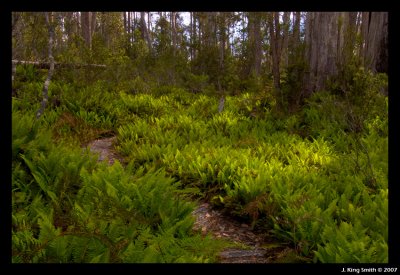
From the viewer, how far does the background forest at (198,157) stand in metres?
3.57

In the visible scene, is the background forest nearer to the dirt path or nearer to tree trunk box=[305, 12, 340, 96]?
tree trunk box=[305, 12, 340, 96]

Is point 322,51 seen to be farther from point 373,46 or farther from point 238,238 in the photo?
point 238,238

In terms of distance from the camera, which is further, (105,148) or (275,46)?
(275,46)

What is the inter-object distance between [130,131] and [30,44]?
11.1 feet

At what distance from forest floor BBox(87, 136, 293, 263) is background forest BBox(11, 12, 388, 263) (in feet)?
0.47

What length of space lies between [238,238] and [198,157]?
2.13 m

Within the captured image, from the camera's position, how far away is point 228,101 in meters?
12.5

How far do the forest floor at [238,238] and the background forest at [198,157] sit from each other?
0.14m

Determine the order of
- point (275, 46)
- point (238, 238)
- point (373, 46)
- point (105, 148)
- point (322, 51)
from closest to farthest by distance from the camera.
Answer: point (238, 238)
point (105, 148)
point (373, 46)
point (322, 51)
point (275, 46)

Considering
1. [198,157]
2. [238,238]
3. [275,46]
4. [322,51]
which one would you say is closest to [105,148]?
[198,157]

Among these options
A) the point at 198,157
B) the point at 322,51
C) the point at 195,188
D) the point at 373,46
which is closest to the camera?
the point at 195,188

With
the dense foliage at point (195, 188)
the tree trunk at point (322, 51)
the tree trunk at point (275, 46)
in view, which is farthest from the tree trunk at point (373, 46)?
the tree trunk at point (275, 46)

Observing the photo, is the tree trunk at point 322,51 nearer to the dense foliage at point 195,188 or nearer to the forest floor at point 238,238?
the dense foliage at point 195,188

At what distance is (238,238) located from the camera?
4648mm
